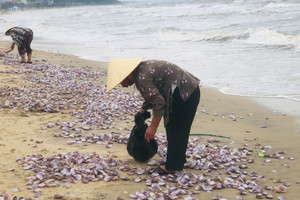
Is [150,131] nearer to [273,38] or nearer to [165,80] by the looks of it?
[165,80]

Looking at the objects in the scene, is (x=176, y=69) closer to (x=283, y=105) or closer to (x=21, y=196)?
(x=21, y=196)

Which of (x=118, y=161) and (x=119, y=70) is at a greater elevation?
(x=119, y=70)

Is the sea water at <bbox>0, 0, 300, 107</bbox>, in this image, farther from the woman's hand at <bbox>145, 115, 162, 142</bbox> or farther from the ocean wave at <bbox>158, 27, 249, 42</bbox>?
the woman's hand at <bbox>145, 115, 162, 142</bbox>

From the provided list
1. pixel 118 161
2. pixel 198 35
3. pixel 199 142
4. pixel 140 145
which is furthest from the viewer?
pixel 198 35

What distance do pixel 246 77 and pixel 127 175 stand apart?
7.81m

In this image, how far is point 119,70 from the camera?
168 inches

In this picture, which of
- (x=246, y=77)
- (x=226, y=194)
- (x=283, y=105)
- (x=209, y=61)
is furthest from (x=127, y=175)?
(x=209, y=61)

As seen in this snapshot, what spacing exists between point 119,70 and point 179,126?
1127 millimetres

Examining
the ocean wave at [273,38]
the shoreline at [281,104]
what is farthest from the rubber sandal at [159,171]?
the ocean wave at [273,38]

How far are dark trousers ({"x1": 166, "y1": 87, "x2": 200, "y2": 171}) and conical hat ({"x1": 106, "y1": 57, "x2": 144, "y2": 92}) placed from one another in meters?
0.66

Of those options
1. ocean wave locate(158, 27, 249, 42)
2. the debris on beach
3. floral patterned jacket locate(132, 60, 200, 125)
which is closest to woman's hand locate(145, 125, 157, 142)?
floral patterned jacket locate(132, 60, 200, 125)

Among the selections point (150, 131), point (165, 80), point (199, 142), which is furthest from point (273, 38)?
point (150, 131)

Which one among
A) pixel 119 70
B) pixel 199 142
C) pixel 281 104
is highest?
pixel 119 70

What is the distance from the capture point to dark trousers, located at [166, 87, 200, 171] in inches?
175
